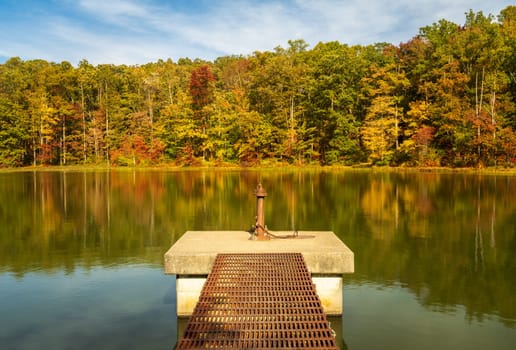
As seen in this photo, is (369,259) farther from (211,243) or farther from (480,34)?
(480,34)

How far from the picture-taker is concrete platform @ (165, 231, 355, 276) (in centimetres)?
761

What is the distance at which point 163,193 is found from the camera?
1093 inches

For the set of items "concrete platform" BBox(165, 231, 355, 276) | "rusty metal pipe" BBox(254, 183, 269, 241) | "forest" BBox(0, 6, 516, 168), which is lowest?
"concrete platform" BBox(165, 231, 355, 276)

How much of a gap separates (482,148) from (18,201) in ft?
126

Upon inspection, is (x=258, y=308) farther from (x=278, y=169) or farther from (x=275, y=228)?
(x=278, y=169)

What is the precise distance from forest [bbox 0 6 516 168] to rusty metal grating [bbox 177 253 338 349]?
129 ft

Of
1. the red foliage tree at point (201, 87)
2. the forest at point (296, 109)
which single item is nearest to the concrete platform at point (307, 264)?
the forest at point (296, 109)

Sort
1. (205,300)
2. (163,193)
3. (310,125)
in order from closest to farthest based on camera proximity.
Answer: (205,300) → (163,193) → (310,125)

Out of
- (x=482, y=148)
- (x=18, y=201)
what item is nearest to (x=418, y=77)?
(x=482, y=148)

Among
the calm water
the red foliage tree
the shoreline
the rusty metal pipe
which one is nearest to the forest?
the red foliage tree

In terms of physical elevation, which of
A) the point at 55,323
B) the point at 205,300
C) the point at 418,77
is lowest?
the point at 55,323

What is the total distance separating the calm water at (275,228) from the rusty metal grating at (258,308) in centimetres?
109

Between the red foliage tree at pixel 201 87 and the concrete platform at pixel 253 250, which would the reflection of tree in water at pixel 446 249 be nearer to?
the concrete platform at pixel 253 250

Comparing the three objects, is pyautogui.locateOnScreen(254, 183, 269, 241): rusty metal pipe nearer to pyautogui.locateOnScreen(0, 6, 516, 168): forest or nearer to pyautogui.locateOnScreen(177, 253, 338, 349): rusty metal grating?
pyautogui.locateOnScreen(177, 253, 338, 349): rusty metal grating
